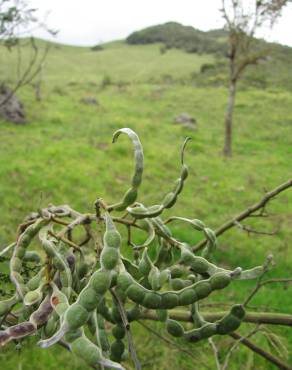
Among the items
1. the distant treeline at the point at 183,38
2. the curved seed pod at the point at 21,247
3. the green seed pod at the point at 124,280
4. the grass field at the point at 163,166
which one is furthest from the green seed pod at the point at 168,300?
the distant treeline at the point at 183,38

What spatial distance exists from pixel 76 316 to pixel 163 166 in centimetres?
1059

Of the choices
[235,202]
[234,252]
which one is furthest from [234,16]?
[234,252]

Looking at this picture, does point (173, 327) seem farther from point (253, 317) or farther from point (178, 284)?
point (253, 317)

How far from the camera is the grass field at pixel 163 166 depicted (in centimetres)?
562

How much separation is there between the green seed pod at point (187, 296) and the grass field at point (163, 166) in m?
0.55

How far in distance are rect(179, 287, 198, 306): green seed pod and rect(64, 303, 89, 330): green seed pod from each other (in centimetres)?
28

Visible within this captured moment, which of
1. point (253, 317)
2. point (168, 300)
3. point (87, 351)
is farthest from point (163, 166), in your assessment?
point (87, 351)

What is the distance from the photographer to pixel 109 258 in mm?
901

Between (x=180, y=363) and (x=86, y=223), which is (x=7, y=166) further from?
(x=86, y=223)

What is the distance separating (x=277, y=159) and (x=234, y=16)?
4.40 meters

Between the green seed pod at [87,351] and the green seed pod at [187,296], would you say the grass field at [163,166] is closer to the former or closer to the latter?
the green seed pod at [187,296]

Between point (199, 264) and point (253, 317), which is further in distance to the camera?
point (253, 317)

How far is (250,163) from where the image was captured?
12555mm

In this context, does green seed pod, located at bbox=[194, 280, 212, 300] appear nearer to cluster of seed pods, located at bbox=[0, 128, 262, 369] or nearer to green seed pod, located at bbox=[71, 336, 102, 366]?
cluster of seed pods, located at bbox=[0, 128, 262, 369]
